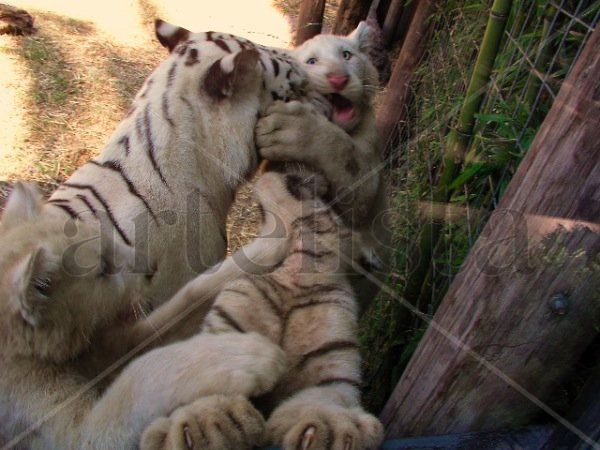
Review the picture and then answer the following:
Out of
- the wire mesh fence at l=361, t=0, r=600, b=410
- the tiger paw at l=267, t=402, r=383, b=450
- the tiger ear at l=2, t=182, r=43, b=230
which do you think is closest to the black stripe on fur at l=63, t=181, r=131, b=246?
the tiger ear at l=2, t=182, r=43, b=230

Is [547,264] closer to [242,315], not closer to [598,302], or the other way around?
[598,302]

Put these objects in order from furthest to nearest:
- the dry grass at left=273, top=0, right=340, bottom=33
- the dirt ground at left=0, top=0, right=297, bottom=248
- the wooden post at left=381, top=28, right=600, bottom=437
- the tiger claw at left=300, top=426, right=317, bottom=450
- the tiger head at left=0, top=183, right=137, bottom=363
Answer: the dry grass at left=273, top=0, right=340, bottom=33 < the dirt ground at left=0, top=0, right=297, bottom=248 < the tiger head at left=0, top=183, right=137, bottom=363 < the tiger claw at left=300, top=426, right=317, bottom=450 < the wooden post at left=381, top=28, right=600, bottom=437

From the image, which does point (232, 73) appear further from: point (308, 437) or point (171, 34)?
point (308, 437)

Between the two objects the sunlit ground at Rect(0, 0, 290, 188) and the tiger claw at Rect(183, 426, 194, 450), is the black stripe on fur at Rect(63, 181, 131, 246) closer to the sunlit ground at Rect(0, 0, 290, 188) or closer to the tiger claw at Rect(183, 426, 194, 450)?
the tiger claw at Rect(183, 426, 194, 450)

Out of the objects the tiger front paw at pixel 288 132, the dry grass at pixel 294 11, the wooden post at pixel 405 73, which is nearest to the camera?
the tiger front paw at pixel 288 132

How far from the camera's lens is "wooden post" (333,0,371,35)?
4867mm

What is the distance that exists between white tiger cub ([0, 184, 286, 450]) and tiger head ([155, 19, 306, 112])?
2.10ft

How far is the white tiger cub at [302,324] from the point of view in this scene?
121 centimetres

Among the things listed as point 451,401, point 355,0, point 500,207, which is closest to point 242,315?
point 451,401

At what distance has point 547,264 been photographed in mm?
1130

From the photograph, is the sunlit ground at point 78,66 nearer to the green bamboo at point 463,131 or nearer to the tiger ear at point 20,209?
the tiger ear at point 20,209

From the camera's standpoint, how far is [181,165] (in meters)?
1.94

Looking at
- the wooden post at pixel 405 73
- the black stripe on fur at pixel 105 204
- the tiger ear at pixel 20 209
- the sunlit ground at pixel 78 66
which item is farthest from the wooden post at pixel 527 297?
the sunlit ground at pixel 78 66

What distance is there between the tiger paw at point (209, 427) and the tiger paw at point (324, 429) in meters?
0.06
